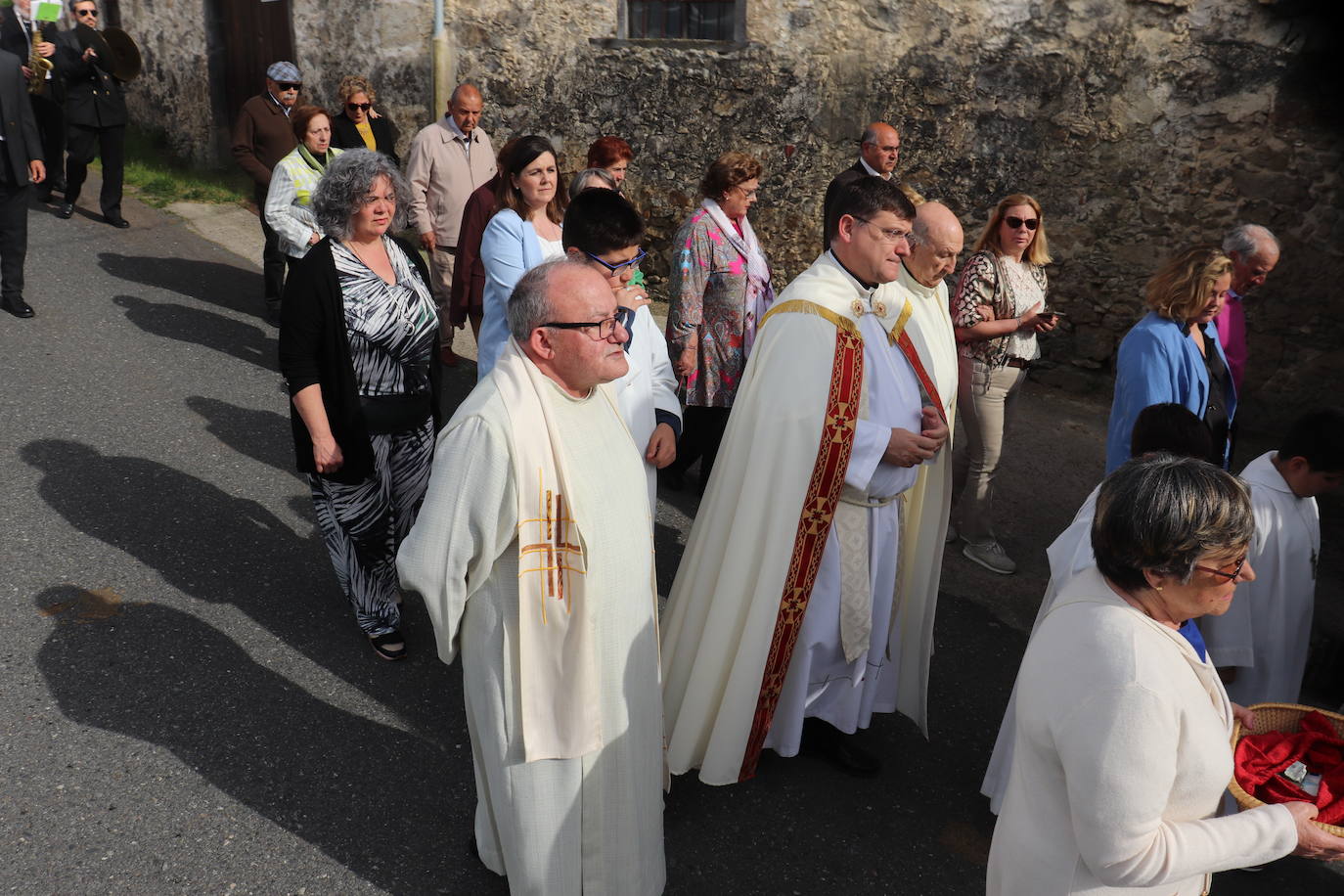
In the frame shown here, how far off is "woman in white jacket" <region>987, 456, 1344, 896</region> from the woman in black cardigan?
6.69 meters

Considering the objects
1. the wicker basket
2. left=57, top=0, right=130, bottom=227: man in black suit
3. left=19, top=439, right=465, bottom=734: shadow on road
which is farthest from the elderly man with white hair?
left=57, top=0, right=130, bottom=227: man in black suit

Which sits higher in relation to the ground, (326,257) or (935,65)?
(935,65)

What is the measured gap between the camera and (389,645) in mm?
4277

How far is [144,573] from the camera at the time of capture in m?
4.69

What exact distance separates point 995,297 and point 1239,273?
1.06 m

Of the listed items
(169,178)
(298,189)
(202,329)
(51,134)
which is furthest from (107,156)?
(298,189)

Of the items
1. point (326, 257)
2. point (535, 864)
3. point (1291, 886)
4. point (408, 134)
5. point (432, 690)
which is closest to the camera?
point (535, 864)

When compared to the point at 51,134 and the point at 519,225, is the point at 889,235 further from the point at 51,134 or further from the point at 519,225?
the point at 51,134

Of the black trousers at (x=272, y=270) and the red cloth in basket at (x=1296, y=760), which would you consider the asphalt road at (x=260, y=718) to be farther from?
the black trousers at (x=272, y=270)

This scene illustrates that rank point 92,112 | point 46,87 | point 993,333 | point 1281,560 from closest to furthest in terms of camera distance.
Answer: point 1281,560 → point 993,333 → point 92,112 → point 46,87

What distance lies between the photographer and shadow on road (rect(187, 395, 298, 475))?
591 centimetres

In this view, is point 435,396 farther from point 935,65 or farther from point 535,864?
point 935,65

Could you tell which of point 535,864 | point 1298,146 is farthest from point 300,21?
point 535,864

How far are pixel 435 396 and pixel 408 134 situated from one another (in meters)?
→ 7.09
